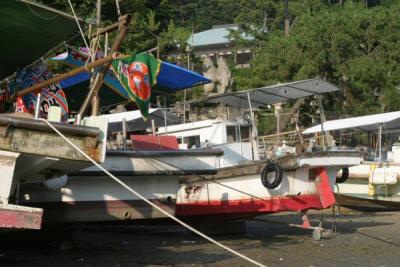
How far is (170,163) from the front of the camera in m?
10.1

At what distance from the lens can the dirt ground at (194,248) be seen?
30.5 feet

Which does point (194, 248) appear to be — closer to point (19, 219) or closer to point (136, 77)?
point (136, 77)

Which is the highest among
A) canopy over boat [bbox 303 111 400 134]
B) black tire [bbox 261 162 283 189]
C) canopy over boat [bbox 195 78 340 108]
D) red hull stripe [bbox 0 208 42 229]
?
canopy over boat [bbox 195 78 340 108]

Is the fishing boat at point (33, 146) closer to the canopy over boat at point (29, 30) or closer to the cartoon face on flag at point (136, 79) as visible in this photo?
the canopy over boat at point (29, 30)

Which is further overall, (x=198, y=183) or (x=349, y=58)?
(x=349, y=58)

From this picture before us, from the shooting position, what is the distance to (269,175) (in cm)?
1105

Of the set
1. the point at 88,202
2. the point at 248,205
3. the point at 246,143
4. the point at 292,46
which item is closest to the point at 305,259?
the point at 248,205

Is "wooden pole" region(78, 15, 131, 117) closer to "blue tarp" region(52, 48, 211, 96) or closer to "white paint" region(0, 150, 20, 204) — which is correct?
"white paint" region(0, 150, 20, 204)

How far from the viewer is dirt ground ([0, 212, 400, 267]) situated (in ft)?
30.5

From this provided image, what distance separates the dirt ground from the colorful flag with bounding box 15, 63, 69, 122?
2.12m

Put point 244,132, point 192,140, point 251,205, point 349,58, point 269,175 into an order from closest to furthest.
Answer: point 269,175
point 251,205
point 244,132
point 192,140
point 349,58

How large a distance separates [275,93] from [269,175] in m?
2.98

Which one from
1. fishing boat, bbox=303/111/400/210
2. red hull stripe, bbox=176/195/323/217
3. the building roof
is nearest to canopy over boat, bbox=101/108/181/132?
fishing boat, bbox=303/111/400/210

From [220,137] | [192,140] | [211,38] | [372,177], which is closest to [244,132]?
[220,137]
